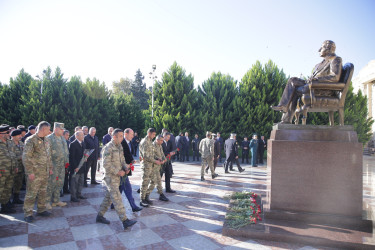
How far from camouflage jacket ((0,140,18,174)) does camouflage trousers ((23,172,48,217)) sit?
3.23ft

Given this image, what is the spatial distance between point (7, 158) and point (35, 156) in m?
1.12

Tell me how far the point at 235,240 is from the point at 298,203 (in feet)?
5.30

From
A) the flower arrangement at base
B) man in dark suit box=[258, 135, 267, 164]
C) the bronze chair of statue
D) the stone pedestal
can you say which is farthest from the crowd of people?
man in dark suit box=[258, 135, 267, 164]

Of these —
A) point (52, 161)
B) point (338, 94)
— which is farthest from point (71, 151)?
point (338, 94)

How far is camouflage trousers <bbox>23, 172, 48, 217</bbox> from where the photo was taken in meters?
5.04

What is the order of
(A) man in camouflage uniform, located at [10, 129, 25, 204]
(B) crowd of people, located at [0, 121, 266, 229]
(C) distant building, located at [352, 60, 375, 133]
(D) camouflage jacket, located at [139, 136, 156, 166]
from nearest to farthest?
1. (B) crowd of people, located at [0, 121, 266, 229]
2. (A) man in camouflage uniform, located at [10, 129, 25, 204]
3. (D) camouflage jacket, located at [139, 136, 156, 166]
4. (C) distant building, located at [352, 60, 375, 133]

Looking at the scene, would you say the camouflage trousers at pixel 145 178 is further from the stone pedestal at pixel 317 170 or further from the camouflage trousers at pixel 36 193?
the stone pedestal at pixel 317 170

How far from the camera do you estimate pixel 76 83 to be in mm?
Answer: 23422

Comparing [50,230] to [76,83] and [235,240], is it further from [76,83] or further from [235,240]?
[76,83]

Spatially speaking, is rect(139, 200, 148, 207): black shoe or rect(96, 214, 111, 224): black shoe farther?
rect(139, 200, 148, 207): black shoe

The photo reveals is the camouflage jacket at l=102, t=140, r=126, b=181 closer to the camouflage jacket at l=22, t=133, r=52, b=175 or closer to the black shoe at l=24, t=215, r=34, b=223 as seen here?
the camouflage jacket at l=22, t=133, r=52, b=175

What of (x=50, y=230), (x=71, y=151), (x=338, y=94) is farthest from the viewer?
(x=71, y=151)

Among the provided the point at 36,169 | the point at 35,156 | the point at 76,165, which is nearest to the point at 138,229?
the point at 36,169

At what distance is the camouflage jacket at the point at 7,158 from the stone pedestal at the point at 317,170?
6309mm
